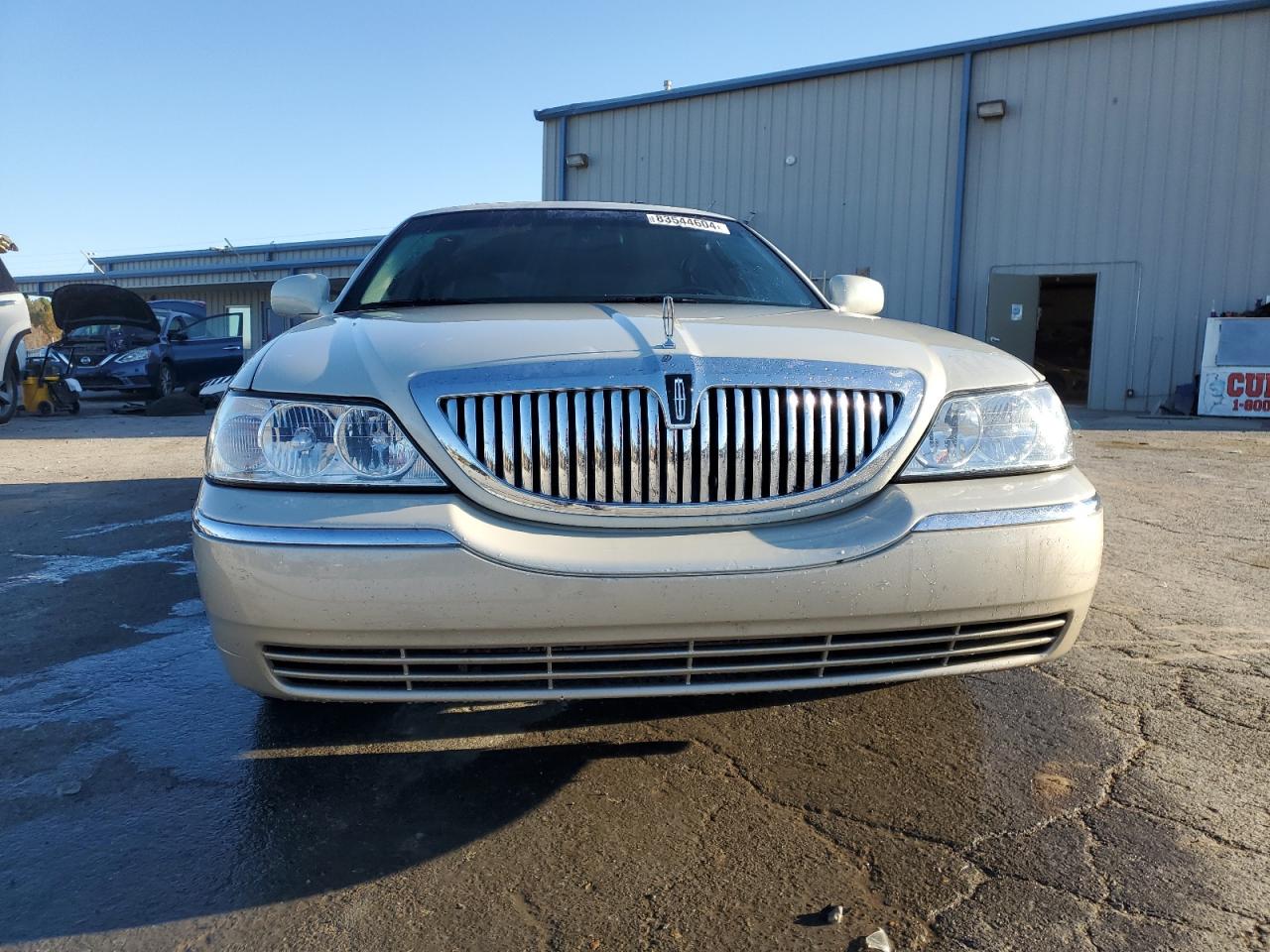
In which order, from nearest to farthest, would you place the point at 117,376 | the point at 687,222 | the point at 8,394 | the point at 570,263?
the point at 570,263 → the point at 687,222 → the point at 8,394 → the point at 117,376

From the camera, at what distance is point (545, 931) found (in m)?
1.69

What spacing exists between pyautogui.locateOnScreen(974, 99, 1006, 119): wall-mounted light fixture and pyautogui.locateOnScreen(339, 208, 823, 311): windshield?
12.7 m

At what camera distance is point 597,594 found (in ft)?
5.99

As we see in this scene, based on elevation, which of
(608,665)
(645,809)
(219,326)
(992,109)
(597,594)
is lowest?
(645,809)

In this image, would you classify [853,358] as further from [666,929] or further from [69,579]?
[69,579]

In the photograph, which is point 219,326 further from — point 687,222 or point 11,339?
point 687,222

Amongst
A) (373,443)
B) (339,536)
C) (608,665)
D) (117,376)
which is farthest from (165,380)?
(608,665)

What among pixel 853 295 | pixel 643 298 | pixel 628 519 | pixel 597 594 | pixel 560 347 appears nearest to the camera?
pixel 597 594

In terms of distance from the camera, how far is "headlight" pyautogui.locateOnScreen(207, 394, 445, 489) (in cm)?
197

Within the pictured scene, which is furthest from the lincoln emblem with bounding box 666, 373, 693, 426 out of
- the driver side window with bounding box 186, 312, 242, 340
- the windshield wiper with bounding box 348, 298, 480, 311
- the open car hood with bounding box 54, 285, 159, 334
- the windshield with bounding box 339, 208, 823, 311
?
the driver side window with bounding box 186, 312, 242, 340

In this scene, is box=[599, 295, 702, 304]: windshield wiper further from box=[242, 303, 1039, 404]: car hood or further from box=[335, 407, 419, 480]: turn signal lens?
box=[335, 407, 419, 480]: turn signal lens

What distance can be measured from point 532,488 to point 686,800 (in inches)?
31.1

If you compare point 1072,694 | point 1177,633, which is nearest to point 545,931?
point 1072,694

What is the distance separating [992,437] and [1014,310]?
13819mm
